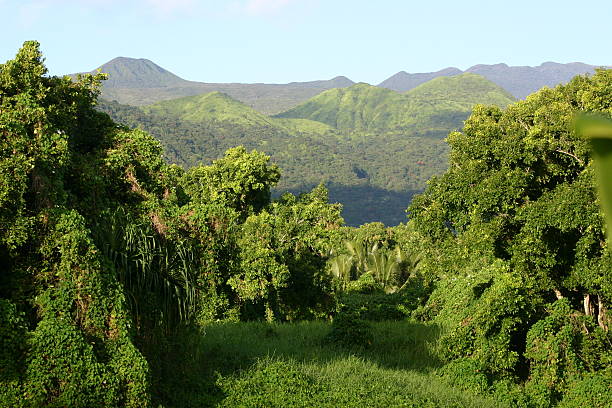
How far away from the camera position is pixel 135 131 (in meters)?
11.3

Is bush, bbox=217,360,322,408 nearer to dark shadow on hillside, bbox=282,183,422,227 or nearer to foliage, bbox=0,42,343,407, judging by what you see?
foliage, bbox=0,42,343,407

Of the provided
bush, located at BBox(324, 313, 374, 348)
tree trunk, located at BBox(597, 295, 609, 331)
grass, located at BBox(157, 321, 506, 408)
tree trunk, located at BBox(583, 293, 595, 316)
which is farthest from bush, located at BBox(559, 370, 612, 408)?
bush, located at BBox(324, 313, 374, 348)

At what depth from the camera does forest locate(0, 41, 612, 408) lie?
7.94m

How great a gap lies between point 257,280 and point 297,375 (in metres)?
8.01

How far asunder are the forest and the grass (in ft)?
0.16

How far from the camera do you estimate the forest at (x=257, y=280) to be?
→ 7.94 m

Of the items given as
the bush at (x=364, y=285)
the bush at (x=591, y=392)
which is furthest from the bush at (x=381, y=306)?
the bush at (x=591, y=392)

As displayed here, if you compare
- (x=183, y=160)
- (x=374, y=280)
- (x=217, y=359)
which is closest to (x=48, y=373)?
(x=217, y=359)

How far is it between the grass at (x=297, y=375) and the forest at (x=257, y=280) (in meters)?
0.05

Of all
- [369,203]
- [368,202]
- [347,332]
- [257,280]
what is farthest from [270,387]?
[368,202]

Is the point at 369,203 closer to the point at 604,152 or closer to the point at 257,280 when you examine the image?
the point at 257,280

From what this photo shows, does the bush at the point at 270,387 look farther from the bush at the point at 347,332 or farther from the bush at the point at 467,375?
the bush at the point at 467,375

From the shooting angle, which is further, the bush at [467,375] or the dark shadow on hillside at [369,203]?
the dark shadow on hillside at [369,203]

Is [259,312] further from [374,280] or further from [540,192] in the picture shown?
[540,192]
